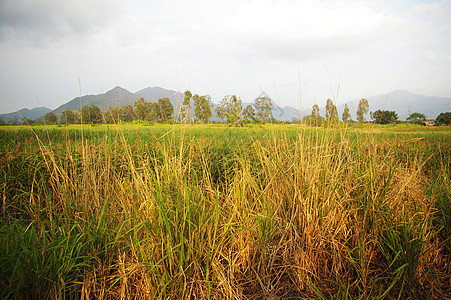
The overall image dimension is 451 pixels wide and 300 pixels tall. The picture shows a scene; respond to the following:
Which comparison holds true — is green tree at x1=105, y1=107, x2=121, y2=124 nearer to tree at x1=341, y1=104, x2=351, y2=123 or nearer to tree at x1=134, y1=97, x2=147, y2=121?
tree at x1=134, y1=97, x2=147, y2=121

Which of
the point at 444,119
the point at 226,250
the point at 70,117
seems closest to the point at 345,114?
the point at 226,250

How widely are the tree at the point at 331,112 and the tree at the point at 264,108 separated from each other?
0.69 meters

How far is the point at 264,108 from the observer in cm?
267

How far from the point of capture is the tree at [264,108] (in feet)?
8.21

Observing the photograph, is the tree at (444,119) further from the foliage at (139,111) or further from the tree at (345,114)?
the foliage at (139,111)

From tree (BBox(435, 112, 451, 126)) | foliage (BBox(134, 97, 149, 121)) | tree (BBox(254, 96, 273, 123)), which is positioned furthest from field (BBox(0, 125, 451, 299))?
tree (BBox(435, 112, 451, 126))

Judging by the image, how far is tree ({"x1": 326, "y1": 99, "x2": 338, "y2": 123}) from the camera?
2674 mm

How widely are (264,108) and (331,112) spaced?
855 millimetres

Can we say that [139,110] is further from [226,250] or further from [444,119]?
[444,119]

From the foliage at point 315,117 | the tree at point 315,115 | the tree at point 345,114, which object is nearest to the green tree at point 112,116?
the foliage at point 315,117

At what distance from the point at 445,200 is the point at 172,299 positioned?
277 cm

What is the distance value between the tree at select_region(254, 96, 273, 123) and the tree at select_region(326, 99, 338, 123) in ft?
2.26

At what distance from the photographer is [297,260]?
6.10 ft

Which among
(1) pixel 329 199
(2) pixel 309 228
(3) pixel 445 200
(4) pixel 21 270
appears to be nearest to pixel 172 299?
(4) pixel 21 270
